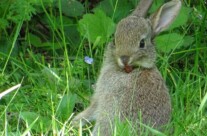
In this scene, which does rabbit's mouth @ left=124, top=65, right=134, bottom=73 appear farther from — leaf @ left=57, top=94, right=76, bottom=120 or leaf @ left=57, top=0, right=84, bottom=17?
leaf @ left=57, top=0, right=84, bottom=17

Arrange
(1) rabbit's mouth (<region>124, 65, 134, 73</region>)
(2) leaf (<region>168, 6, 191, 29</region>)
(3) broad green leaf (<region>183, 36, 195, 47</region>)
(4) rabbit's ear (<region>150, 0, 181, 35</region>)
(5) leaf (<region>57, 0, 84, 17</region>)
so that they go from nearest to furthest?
1. (1) rabbit's mouth (<region>124, 65, 134, 73</region>)
2. (4) rabbit's ear (<region>150, 0, 181, 35</region>)
3. (2) leaf (<region>168, 6, 191, 29</region>)
4. (3) broad green leaf (<region>183, 36, 195, 47</region>)
5. (5) leaf (<region>57, 0, 84, 17</region>)

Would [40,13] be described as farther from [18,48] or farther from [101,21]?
[101,21]

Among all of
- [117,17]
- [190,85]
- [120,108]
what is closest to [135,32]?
[120,108]

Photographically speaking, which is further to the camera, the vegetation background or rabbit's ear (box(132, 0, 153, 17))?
rabbit's ear (box(132, 0, 153, 17))

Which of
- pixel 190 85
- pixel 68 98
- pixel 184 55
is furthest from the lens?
pixel 184 55

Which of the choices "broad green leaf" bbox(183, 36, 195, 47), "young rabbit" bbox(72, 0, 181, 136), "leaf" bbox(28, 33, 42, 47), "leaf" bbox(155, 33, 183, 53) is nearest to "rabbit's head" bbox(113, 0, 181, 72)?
"young rabbit" bbox(72, 0, 181, 136)

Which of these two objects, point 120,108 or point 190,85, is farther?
point 190,85

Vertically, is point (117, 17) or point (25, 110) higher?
point (117, 17)

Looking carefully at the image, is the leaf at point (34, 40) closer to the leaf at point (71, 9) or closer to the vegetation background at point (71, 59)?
the vegetation background at point (71, 59)
